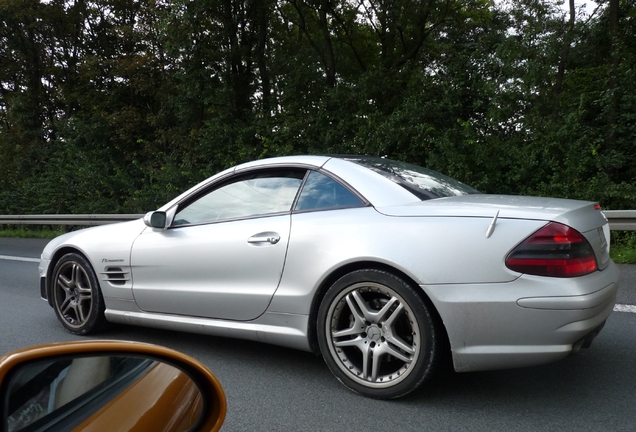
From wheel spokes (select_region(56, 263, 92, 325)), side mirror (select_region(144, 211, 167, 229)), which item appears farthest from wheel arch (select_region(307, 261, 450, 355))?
wheel spokes (select_region(56, 263, 92, 325))

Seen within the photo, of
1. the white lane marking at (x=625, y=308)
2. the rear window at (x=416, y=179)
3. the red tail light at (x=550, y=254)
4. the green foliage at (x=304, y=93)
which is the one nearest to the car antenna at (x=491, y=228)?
the red tail light at (x=550, y=254)

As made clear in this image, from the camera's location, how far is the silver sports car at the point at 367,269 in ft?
9.74

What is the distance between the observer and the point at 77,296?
16.0 ft

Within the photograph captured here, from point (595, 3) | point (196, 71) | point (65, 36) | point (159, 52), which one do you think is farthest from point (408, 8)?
point (65, 36)

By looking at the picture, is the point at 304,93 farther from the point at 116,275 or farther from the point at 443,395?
the point at 443,395

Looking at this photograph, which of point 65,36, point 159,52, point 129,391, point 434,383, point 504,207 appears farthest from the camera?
point 65,36

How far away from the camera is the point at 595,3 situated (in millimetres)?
13125

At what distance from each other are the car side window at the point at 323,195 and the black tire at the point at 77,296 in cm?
199

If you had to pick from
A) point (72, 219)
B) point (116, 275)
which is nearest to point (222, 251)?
point (116, 275)

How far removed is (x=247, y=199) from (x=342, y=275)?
1.03m

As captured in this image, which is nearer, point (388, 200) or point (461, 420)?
point (461, 420)

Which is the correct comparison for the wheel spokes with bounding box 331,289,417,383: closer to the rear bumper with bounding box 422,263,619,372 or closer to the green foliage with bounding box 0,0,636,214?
the rear bumper with bounding box 422,263,619,372

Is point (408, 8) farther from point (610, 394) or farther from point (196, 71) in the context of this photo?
point (610, 394)

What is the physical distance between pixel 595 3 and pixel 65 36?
18586 mm
